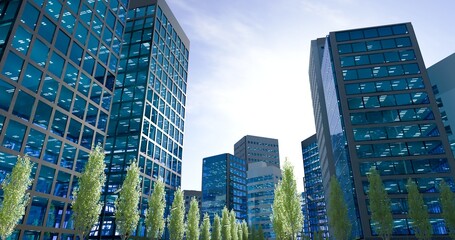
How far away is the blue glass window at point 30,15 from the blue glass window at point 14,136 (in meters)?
12.6

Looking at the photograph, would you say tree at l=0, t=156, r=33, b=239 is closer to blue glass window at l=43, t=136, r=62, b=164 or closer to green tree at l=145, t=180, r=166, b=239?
blue glass window at l=43, t=136, r=62, b=164

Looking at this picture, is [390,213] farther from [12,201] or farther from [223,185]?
[223,185]

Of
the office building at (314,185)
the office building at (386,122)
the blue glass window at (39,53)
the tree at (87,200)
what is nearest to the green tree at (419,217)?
the office building at (386,122)

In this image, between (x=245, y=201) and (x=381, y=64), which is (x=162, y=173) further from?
(x=245, y=201)

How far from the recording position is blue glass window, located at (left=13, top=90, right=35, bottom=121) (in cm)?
3559

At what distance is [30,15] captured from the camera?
1506 inches

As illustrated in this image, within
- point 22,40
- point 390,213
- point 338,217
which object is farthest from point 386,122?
point 22,40

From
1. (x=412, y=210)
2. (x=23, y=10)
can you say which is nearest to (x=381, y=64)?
(x=412, y=210)

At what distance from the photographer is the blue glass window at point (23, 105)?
1401 inches

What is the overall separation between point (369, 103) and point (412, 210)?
27127 mm

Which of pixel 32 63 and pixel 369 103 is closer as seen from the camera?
pixel 32 63

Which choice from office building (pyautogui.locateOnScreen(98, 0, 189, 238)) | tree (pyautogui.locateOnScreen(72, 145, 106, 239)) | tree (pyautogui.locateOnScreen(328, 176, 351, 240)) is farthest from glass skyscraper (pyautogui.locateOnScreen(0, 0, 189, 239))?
tree (pyautogui.locateOnScreen(328, 176, 351, 240))

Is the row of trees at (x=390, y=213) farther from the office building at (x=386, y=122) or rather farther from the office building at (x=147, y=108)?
the office building at (x=147, y=108)

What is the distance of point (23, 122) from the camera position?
35781mm
